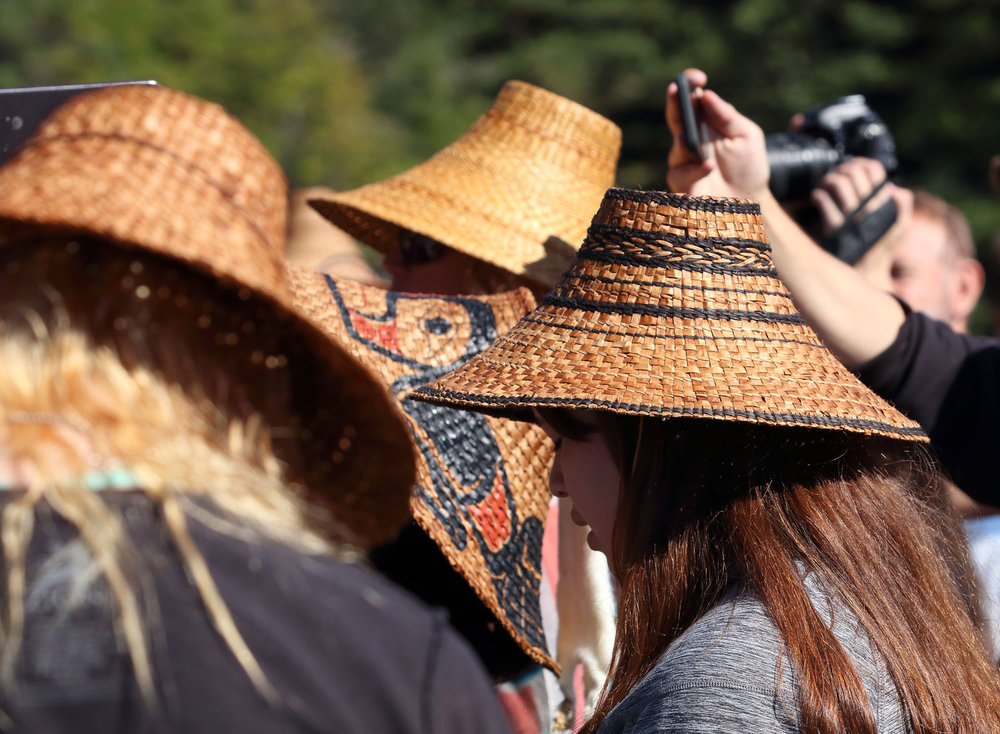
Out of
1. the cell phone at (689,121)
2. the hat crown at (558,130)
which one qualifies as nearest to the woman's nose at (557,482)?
the cell phone at (689,121)

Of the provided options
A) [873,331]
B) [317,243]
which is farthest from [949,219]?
[317,243]

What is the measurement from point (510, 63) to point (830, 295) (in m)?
22.8

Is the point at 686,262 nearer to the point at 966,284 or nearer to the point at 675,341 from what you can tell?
the point at 675,341

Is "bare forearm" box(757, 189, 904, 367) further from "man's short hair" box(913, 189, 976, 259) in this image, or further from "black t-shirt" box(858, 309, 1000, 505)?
"man's short hair" box(913, 189, 976, 259)

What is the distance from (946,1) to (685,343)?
71.1 feet

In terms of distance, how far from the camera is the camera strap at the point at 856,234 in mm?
2678

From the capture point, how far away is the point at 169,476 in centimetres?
88

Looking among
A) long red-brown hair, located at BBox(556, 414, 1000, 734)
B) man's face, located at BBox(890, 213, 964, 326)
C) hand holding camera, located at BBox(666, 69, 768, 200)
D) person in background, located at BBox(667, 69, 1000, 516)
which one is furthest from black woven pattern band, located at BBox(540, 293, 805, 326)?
man's face, located at BBox(890, 213, 964, 326)

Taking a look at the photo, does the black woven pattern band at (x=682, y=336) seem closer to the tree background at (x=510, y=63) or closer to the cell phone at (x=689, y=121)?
the cell phone at (x=689, y=121)

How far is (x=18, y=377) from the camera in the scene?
860 mm

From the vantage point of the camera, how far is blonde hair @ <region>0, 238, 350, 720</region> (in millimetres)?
835

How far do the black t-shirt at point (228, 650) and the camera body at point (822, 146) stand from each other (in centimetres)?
206

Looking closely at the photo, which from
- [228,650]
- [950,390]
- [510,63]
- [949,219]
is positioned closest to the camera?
[228,650]

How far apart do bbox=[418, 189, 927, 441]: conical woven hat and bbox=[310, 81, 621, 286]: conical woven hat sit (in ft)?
2.75
